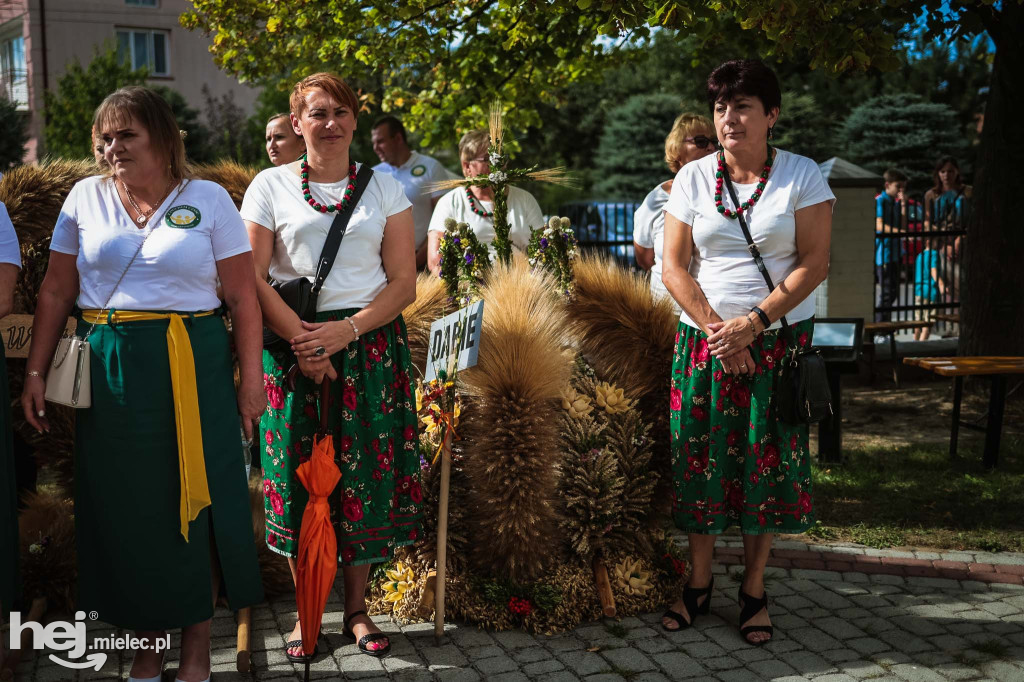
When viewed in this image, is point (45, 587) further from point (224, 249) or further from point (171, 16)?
point (171, 16)

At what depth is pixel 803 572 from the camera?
15.0ft

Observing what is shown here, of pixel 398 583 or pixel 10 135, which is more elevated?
pixel 10 135

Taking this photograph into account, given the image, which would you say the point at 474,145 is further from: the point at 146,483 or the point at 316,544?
the point at 146,483

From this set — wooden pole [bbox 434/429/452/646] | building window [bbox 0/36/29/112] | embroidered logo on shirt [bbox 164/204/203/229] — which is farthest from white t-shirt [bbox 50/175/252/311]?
building window [bbox 0/36/29/112]

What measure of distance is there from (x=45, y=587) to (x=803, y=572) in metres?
3.22

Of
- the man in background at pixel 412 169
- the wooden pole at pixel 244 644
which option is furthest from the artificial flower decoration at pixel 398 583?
the man in background at pixel 412 169

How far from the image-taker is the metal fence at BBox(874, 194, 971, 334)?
11.3 m

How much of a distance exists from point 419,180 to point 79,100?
17.2m

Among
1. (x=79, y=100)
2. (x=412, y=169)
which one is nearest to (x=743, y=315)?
(x=412, y=169)

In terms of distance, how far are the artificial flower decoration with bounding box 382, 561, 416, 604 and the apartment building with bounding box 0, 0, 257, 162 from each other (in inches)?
950

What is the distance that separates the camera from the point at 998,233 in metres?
8.09

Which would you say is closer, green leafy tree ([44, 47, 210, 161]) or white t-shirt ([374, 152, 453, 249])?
white t-shirt ([374, 152, 453, 249])

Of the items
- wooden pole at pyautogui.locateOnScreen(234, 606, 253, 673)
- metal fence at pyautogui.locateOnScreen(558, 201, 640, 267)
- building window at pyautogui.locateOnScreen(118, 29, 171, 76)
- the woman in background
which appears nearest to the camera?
wooden pole at pyautogui.locateOnScreen(234, 606, 253, 673)

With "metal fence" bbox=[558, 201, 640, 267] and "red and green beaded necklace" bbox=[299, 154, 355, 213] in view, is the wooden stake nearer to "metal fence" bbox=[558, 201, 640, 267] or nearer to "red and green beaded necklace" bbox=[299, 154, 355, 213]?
"red and green beaded necklace" bbox=[299, 154, 355, 213]
